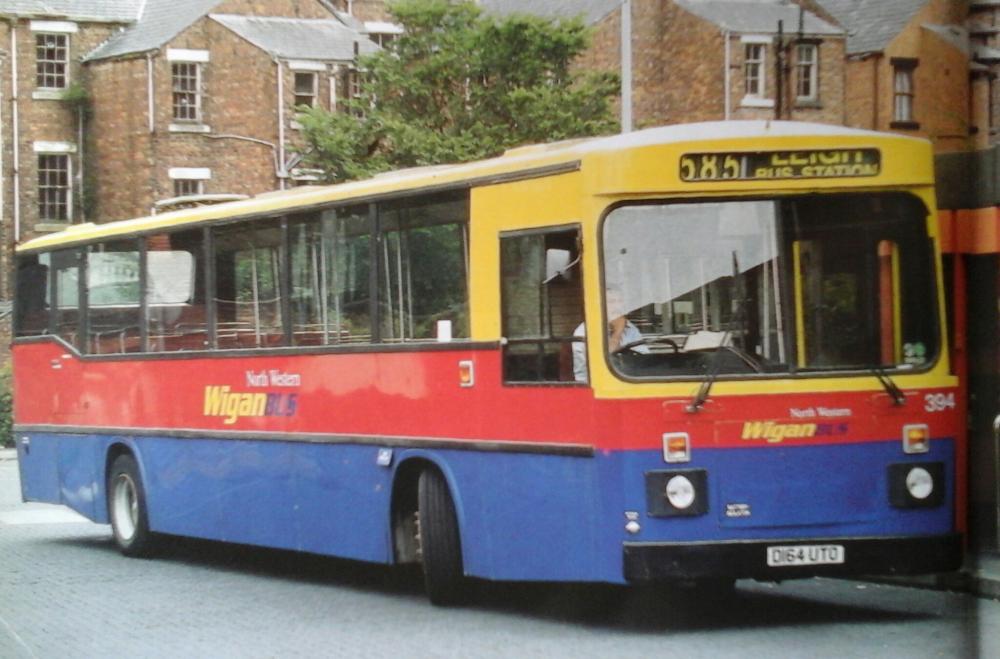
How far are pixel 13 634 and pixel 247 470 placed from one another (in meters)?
3.96

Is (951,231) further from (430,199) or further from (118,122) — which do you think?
(118,122)

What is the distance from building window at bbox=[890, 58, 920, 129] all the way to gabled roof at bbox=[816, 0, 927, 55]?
55 cm

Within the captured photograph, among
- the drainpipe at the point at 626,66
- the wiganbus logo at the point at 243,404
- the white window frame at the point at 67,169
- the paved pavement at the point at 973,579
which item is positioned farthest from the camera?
the white window frame at the point at 67,169

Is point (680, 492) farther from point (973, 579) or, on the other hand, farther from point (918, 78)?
point (918, 78)

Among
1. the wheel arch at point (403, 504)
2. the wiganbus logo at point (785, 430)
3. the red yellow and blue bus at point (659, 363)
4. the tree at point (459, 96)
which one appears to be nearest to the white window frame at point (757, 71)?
the tree at point (459, 96)

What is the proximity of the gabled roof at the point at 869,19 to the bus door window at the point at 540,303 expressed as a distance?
81.2 feet

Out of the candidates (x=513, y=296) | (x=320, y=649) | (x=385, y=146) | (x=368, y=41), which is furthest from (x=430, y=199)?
(x=368, y=41)

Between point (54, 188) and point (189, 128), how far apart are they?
423 cm

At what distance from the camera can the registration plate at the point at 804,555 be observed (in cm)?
1180

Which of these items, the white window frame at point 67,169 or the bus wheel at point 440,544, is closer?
the bus wheel at point 440,544

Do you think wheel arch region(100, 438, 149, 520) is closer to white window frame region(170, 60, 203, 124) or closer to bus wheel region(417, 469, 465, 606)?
bus wheel region(417, 469, 465, 606)

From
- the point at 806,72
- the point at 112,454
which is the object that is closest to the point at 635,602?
the point at 112,454

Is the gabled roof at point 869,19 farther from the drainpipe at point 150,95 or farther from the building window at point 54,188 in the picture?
the building window at point 54,188

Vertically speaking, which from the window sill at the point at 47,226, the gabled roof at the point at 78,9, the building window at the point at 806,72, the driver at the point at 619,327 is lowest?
the driver at the point at 619,327
